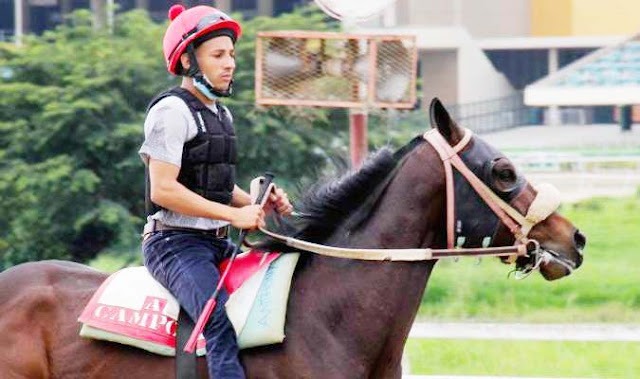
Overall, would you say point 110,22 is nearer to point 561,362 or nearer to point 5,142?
point 5,142

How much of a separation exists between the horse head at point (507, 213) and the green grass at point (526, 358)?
4424 millimetres

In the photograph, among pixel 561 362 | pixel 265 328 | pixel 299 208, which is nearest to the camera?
pixel 265 328

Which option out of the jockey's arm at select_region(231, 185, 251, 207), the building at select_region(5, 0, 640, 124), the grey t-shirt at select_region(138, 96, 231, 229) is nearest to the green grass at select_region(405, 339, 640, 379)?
the jockey's arm at select_region(231, 185, 251, 207)

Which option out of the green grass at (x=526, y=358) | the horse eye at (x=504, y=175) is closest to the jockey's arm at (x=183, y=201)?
the horse eye at (x=504, y=175)

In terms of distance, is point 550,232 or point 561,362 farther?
point 561,362

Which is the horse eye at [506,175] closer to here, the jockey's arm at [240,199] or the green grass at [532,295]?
the jockey's arm at [240,199]

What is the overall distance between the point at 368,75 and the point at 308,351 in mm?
3673

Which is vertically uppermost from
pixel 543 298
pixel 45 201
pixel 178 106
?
pixel 178 106

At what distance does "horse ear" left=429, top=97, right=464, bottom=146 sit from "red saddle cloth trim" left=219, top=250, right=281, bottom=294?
790 millimetres

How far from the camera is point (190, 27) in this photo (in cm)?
510

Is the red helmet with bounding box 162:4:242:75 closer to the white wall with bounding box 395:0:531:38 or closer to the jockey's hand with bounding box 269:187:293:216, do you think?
the jockey's hand with bounding box 269:187:293:216

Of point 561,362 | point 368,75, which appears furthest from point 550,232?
point 561,362

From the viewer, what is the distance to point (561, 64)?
33281 mm

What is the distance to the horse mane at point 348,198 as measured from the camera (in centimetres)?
511
